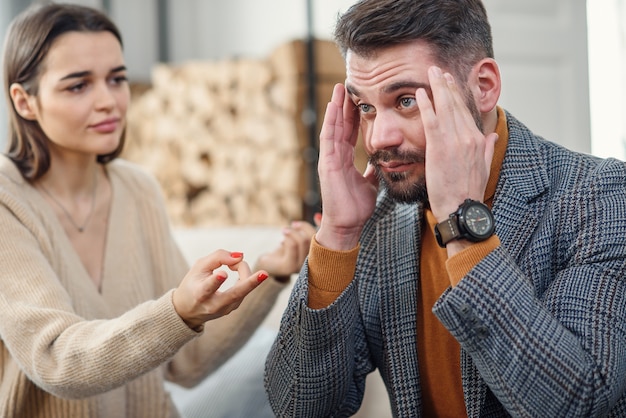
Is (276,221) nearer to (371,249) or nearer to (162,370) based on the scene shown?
(162,370)

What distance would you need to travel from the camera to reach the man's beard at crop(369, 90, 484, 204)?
4.40 ft

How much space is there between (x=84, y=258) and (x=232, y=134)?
2329mm

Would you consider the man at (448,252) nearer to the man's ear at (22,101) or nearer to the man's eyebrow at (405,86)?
the man's eyebrow at (405,86)

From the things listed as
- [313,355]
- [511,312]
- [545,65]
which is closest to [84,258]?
[313,355]

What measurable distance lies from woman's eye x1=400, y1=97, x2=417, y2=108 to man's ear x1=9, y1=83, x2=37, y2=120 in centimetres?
90

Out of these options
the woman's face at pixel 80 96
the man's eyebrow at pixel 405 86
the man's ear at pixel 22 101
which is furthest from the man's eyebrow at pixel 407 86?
the man's ear at pixel 22 101

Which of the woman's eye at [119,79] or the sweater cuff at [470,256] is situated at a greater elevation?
the woman's eye at [119,79]

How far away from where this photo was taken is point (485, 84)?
1403mm

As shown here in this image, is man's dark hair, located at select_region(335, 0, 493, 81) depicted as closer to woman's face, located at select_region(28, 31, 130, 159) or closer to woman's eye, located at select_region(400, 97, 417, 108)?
woman's eye, located at select_region(400, 97, 417, 108)

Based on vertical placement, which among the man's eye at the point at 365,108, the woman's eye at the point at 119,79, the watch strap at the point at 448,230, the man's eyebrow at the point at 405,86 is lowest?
the watch strap at the point at 448,230

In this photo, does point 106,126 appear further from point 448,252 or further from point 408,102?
point 448,252

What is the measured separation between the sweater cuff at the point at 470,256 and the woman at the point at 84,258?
1.32 ft

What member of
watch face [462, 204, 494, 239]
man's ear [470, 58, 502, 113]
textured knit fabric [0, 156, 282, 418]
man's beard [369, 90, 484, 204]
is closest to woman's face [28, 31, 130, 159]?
textured knit fabric [0, 156, 282, 418]

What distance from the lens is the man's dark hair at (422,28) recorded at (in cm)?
132
